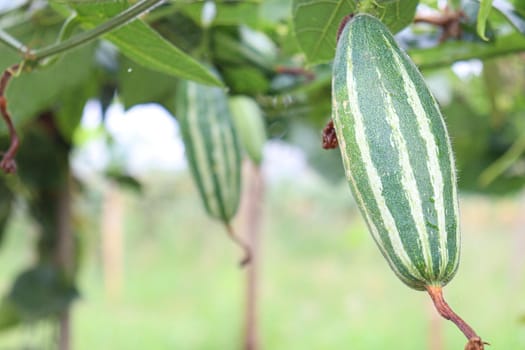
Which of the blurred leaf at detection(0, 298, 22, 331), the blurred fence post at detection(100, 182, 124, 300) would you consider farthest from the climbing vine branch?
the blurred fence post at detection(100, 182, 124, 300)

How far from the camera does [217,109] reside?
0.59 m

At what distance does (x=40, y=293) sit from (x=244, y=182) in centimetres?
66

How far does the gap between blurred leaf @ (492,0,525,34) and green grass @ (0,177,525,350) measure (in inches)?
76.3

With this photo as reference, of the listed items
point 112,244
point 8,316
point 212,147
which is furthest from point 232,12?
point 112,244

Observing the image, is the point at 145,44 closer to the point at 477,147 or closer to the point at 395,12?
the point at 395,12

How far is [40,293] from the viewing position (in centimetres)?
89

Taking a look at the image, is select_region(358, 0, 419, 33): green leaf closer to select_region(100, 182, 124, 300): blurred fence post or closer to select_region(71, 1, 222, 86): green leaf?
select_region(71, 1, 222, 86): green leaf

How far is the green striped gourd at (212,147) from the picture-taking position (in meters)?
0.56

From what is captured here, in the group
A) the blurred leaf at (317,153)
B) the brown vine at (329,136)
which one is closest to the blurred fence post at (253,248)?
the blurred leaf at (317,153)

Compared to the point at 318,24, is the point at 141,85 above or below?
below

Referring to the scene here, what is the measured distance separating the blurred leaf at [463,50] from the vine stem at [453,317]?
14.2 inches

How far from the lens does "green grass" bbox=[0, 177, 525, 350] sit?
281 centimetres

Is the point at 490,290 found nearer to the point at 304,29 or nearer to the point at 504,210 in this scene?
the point at 504,210

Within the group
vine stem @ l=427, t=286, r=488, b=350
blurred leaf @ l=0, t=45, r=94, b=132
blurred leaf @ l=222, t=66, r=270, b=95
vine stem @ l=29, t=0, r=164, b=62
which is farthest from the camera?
blurred leaf @ l=222, t=66, r=270, b=95
